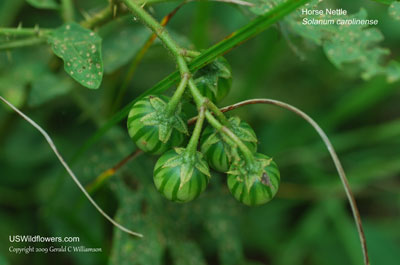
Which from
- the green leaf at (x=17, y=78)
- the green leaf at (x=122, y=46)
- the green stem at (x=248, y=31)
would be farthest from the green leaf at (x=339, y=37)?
the green leaf at (x=17, y=78)

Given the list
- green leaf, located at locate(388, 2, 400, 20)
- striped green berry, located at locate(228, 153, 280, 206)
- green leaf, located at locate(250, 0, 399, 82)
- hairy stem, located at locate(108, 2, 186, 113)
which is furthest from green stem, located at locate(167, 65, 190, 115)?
green leaf, located at locate(388, 2, 400, 20)

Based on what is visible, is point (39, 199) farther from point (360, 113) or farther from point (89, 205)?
point (360, 113)

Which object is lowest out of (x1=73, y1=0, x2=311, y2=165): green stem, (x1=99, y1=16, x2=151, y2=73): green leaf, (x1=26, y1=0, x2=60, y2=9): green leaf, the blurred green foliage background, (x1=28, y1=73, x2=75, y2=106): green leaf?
the blurred green foliage background

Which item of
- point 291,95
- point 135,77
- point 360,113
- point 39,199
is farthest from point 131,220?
point 360,113

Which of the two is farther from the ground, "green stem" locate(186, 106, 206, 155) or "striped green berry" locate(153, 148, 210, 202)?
"green stem" locate(186, 106, 206, 155)

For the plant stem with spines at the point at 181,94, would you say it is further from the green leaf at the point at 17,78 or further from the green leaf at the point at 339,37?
the green leaf at the point at 17,78

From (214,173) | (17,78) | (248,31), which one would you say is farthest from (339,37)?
(17,78)

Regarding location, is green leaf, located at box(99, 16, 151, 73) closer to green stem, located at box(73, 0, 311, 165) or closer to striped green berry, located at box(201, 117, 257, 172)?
green stem, located at box(73, 0, 311, 165)

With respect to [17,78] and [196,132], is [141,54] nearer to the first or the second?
[17,78]
